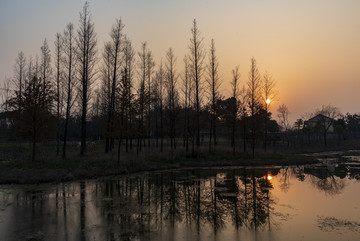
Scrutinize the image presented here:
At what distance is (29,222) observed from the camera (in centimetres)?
930

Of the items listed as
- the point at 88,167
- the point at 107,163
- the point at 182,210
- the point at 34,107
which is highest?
the point at 34,107

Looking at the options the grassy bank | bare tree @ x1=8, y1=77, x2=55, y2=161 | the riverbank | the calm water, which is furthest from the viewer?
bare tree @ x1=8, y1=77, x2=55, y2=161

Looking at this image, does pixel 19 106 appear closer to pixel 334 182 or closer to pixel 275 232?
pixel 275 232

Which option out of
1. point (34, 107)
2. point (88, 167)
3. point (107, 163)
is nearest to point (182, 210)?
point (88, 167)

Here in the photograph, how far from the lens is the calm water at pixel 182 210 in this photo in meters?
8.16

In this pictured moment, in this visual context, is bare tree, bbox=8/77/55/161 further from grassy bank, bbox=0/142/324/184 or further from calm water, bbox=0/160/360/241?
calm water, bbox=0/160/360/241

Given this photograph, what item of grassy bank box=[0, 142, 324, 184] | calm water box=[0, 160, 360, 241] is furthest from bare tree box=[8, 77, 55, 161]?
calm water box=[0, 160, 360, 241]

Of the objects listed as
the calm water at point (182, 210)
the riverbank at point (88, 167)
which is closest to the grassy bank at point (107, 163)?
the riverbank at point (88, 167)

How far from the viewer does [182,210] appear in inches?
423

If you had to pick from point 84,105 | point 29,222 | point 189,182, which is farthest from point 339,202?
point 84,105

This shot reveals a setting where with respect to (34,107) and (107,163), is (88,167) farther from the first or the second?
(34,107)

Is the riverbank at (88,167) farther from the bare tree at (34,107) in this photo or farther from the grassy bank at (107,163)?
the bare tree at (34,107)

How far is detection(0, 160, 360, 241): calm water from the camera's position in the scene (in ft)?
26.8

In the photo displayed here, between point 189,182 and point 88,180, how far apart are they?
22.5 ft
